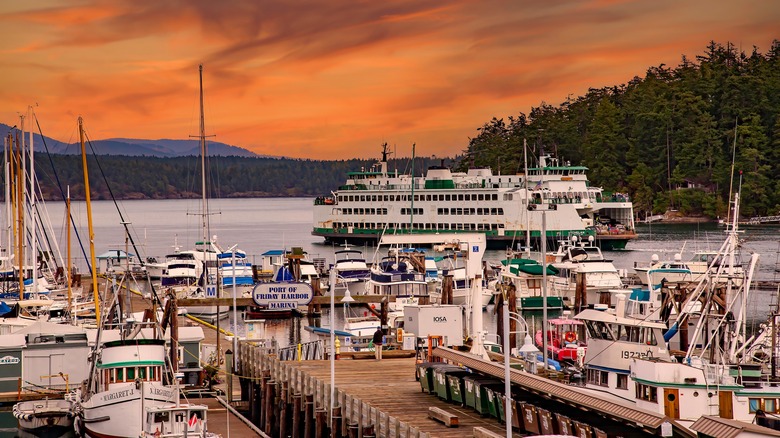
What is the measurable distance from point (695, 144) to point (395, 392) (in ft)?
498

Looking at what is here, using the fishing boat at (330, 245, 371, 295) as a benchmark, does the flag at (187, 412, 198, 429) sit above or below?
below

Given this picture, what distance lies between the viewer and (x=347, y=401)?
32250mm

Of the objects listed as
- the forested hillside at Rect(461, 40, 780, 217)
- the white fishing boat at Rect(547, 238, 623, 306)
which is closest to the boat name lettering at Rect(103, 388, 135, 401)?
the white fishing boat at Rect(547, 238, 623, 306)

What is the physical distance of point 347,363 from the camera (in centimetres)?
4050

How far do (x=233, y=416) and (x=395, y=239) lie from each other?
935 cm

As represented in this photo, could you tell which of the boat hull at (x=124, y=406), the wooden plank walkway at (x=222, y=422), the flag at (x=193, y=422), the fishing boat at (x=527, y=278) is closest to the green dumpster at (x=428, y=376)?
the wooden plank walkway at (x=222, y=422)

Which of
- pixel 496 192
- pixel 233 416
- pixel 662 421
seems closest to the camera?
pixel 662 421

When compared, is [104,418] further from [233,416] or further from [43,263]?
[43,263]

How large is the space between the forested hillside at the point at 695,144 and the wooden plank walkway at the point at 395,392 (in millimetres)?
125517

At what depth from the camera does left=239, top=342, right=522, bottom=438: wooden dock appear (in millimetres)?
29297

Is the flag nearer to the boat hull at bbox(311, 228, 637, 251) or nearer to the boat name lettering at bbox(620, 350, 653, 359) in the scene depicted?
the boat name lettering at bbox(620, 350, 653, 359)

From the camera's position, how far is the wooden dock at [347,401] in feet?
96.1

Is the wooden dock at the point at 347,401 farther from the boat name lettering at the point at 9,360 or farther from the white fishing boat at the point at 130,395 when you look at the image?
the boat name lettering at the point at 9,360

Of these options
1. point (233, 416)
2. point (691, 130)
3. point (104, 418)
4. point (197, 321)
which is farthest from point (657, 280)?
point (691, 130)
